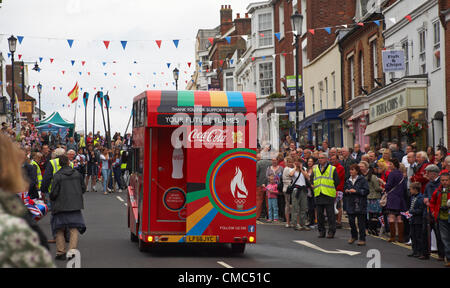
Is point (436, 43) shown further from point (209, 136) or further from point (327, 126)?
point (327, 126)

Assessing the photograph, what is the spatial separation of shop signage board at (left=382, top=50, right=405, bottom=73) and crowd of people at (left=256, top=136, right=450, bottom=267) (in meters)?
5.12

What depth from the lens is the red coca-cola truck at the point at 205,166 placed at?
14266 millimetres

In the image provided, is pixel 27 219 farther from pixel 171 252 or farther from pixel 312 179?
pixel 312 179

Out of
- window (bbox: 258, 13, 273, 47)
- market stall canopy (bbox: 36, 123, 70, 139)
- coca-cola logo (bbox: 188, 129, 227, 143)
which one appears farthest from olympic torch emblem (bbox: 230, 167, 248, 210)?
window (bbox: 258, 13, 273, 47)

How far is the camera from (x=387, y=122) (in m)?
29.2

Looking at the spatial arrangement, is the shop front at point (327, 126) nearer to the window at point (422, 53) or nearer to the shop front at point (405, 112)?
the shop front at point (405, 112)

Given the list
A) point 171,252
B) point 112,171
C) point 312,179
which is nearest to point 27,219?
point 171,252

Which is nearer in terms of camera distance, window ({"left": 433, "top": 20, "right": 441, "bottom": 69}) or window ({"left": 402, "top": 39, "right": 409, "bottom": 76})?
window ({"left": 433, "top": 20, "right": 441, "bottom": 69})

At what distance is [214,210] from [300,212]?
6723 mm

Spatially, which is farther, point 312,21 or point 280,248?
point 312,21

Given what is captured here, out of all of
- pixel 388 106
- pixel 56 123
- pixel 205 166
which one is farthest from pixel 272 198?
pixel 56 123

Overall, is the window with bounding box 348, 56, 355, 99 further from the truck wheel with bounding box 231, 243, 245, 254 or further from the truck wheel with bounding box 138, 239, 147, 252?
the truck wheel with bounding box 138, 239, 147, 252

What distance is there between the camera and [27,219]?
378 centimetres

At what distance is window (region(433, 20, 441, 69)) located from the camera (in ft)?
85.5
